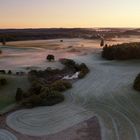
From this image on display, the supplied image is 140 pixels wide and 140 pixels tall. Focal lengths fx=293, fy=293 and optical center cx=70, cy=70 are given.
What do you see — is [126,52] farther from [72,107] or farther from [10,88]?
[72,107]

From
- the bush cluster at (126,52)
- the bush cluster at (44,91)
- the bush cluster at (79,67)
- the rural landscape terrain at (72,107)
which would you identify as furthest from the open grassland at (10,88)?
the bush cluster at (126,52)

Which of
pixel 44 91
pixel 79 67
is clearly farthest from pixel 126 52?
pixel 44 91

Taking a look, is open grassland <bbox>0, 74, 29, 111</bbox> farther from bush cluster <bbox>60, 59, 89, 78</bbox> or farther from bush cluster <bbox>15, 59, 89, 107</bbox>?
bush cluster <bbox>60, 59, 89, 78</bbox>

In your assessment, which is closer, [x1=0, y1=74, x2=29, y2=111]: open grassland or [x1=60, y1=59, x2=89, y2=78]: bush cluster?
[x1=0, y1=74, x2=29, y2=111]: open grassland

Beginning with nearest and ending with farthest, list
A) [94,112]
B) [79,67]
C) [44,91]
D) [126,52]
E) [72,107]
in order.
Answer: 1. [94,112]
2. [72,107]
3. [44,91]
4. [79,67]
5. [126,52]

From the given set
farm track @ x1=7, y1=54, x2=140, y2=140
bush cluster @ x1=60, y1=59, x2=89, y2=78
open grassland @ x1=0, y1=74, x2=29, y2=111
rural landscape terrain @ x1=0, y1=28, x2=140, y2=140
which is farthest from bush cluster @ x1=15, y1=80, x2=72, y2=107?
bush cluster @ x1=60, y1=59, x2=89, y2=78

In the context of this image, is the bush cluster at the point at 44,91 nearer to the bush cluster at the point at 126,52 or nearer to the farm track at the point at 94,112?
the farm track at the point at 94,112
